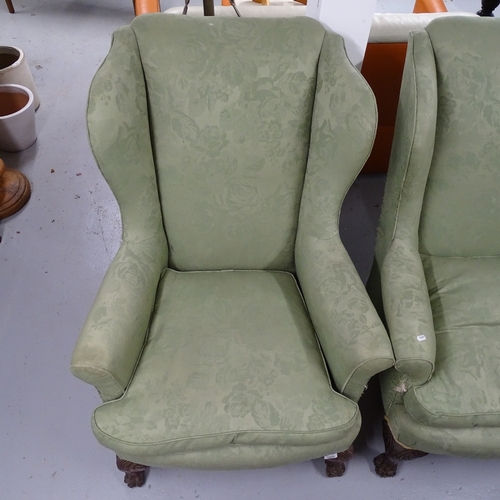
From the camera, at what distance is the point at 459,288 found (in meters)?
1.26

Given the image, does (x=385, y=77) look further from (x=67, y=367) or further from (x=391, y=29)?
(x=67, y=367)

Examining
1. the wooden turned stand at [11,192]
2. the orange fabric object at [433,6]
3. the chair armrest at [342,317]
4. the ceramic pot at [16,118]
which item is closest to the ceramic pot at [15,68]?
the ceramic pot at [16,118]

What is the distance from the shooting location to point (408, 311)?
3.54 feet

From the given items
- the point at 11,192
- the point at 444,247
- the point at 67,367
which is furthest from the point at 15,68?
the point at 444,247

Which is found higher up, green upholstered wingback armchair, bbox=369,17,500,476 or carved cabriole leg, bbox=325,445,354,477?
green upholstered wingback armchair, bbox=369,17,500,476

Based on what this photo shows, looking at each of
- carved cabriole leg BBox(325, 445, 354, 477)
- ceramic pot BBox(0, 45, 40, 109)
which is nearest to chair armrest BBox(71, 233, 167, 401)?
carved cabriole leg BBox(325, 445, 354, 477)

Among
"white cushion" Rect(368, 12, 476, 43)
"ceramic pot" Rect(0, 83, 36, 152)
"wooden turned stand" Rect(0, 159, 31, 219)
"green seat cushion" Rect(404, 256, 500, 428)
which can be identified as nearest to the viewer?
"green seat cushion" Rect(404, 256, 500, 428)

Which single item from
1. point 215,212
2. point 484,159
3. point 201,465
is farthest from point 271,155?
point 201,465

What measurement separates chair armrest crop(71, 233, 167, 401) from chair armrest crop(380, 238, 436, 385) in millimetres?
587

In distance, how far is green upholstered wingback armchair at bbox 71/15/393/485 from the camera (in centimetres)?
99

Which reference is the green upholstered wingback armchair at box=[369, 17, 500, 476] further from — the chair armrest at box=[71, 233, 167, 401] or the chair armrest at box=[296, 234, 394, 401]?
the chair armrest at box=[71, 233, 167, 401]

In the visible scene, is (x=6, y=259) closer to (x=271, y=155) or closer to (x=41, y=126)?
(x=41, y=126)

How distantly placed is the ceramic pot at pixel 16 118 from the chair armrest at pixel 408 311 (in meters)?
1.68

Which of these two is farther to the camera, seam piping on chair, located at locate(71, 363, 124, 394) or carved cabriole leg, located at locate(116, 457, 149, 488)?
carved cabriole leg, located at locate(116, 457, 149, 488)
